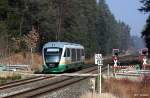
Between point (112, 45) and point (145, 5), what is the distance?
10734cm

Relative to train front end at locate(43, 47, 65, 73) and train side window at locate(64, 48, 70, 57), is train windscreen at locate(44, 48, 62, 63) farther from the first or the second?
train side window at locate(64, 48, 70, 57)

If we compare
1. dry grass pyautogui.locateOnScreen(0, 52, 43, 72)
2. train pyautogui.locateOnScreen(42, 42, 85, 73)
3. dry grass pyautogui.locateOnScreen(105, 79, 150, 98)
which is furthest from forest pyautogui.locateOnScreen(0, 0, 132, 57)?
dry grass pyautogui.locateOnScreen(105, 79, 150, 98)

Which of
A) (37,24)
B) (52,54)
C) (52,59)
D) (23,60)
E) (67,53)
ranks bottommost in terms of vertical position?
(52,59)

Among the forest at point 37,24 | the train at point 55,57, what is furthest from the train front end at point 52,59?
the forest at point 37,24

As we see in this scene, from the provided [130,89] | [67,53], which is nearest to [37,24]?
[67,53]

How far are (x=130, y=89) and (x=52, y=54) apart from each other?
24828 millimetres

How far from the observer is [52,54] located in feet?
165

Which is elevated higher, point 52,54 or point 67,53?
point 67,53

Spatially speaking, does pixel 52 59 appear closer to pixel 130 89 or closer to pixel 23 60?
pixel 23 60

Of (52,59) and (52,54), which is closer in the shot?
(52,59)

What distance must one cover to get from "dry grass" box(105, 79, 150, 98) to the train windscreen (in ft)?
67.6

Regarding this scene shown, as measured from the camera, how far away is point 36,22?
3145 inches

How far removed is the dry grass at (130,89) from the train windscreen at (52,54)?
67.6 feet

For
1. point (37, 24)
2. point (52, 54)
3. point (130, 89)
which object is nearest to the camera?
point (130, 89)
